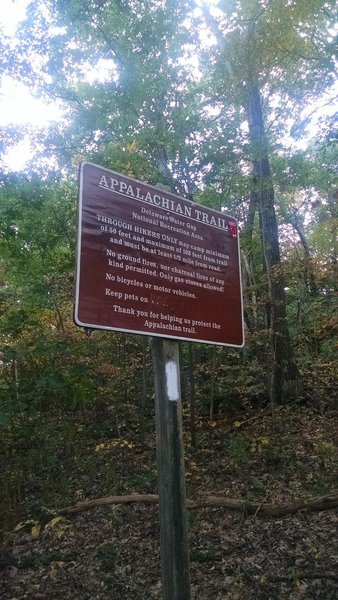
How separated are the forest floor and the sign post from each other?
2076 millimetres

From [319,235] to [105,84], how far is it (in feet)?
20.1

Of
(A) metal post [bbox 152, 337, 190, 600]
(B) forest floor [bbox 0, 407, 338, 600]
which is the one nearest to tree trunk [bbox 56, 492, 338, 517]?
(B) forest floor [bbox 0, 407, 338, 600]

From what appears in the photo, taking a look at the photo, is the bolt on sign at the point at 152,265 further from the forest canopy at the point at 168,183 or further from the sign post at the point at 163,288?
the forest canopy at the point at 168,183

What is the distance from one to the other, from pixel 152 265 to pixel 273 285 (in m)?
6.46

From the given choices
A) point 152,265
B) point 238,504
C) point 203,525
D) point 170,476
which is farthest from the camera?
point 238,504

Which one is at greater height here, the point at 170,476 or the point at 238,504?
the point at 170,476

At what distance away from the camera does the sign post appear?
2.84 meters

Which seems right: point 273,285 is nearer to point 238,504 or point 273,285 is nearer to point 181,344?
point 181,344

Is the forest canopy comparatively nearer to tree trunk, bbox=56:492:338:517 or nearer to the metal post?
tree trunk, bbox=56:492:338:517

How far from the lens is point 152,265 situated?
10.4 feet

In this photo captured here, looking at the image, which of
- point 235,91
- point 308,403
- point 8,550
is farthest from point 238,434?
point 235,91

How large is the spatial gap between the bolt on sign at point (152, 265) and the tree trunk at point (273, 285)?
476 centimetres

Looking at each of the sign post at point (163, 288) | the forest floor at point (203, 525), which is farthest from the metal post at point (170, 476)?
the forest floor at point (203, 525)

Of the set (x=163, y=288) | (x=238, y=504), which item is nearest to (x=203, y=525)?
(x=238, y=504)
